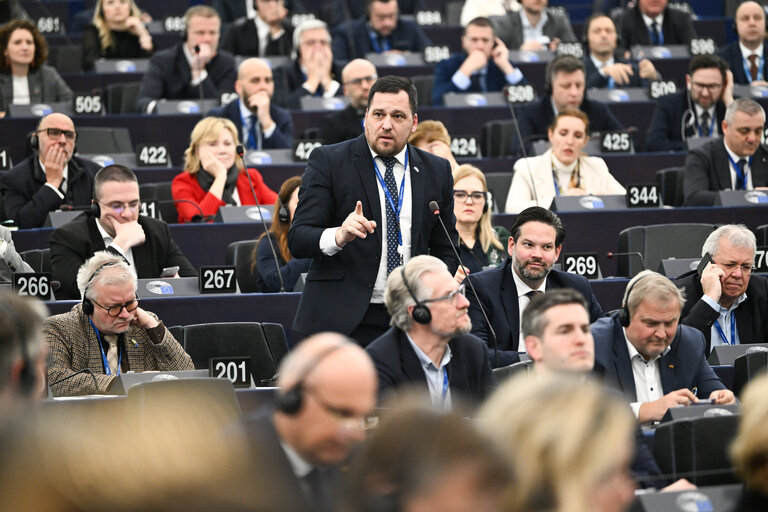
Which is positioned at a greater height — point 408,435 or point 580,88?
point 580,88

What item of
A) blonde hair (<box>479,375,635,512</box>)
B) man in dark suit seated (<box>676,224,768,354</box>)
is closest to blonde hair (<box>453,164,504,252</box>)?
man in dark suit seated (<box>676,224,768,354</box>)

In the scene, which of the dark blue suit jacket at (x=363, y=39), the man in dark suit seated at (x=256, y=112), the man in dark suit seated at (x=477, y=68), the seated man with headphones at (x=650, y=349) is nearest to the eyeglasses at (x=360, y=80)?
the man in dark suit seated at (x=256, y=112)

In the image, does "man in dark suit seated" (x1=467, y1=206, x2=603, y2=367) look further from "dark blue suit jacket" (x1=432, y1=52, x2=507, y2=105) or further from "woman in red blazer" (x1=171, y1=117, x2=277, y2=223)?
"dark blue suit jacket" (x1=432, y1=52, x2=507, y2=105)

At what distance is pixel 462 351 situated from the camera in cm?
376

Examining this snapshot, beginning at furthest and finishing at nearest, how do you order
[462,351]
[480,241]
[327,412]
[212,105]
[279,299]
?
[212,105] → [480,241] → [279,299] → [462,351] → [327,412]

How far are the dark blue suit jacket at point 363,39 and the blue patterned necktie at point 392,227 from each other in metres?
5.58

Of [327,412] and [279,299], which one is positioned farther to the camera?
[279,299]

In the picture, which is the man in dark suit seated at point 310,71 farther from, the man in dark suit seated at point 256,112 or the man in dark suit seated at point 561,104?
the man in dark suit seated at point 561,104

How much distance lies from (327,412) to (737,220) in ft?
15.8

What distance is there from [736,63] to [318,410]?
7748 millimetres

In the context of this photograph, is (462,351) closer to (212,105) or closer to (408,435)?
(408,435)

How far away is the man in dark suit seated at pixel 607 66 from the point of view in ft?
30.0

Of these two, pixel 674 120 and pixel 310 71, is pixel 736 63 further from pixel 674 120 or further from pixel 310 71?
pixel 310 71

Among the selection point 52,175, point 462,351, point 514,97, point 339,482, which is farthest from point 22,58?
point 339,482
